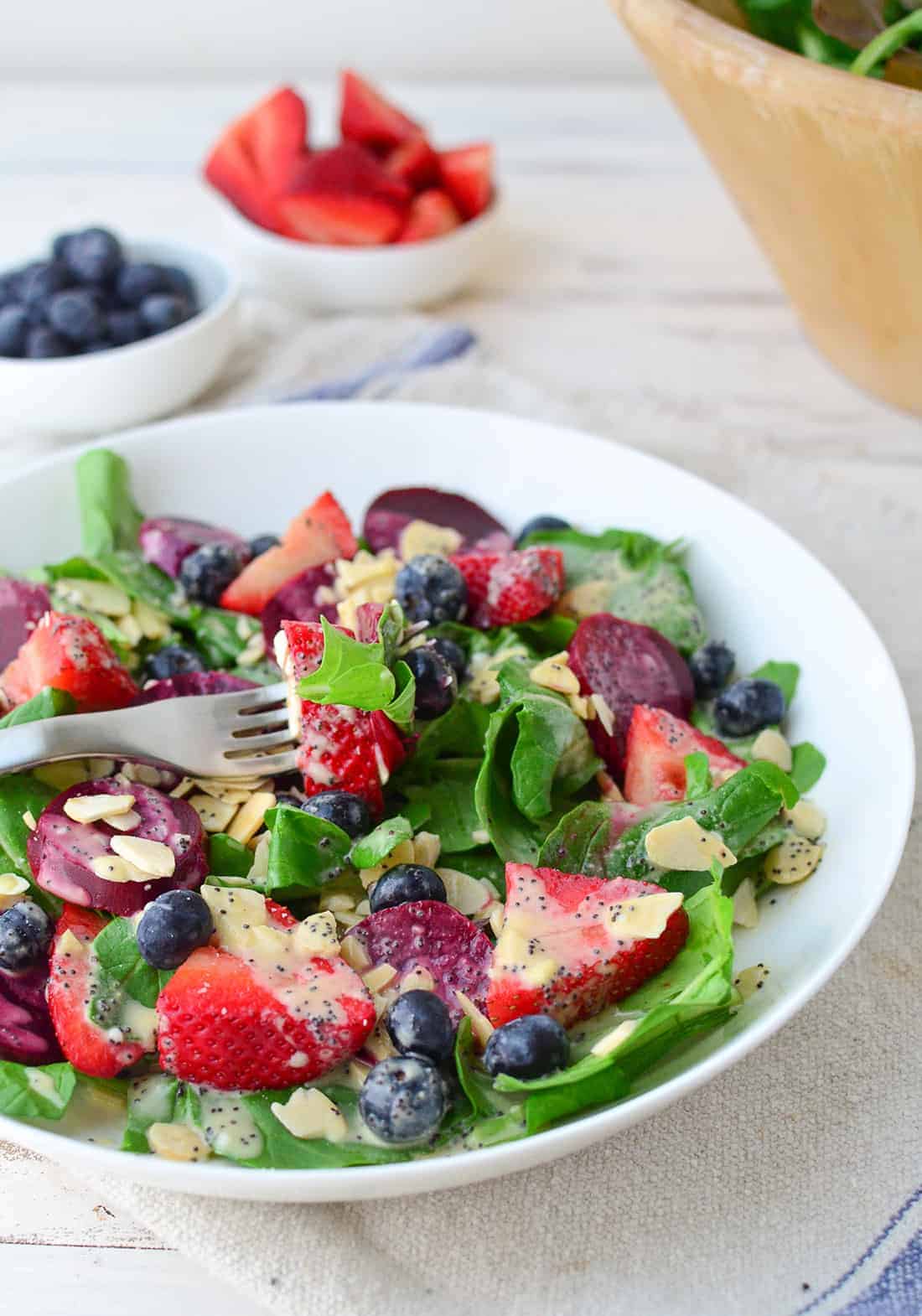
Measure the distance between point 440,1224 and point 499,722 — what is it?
0.52 meters

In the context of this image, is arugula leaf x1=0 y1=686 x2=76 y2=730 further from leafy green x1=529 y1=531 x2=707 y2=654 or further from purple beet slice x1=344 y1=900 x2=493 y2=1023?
leafy green x1=529 y1=531 x2=707 y2=654

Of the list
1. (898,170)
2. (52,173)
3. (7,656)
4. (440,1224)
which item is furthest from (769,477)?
(52,173)

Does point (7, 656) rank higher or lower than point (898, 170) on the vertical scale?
lower

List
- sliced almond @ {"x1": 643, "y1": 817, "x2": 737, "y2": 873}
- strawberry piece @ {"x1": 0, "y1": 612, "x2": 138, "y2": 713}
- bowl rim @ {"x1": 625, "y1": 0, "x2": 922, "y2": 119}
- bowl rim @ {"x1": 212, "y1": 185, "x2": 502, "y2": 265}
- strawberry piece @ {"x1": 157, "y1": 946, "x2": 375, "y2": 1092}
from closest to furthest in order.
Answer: strawberry piece @ {"x1": 157, "y1": 946, "x2": 375, "y2": 1092}, sliced almond @ {"x1": 643, "y1": 817, "x2": 737, "y2": 873}, strawberry piece @ {"x1": 0, "y1": 612, "x2": 138, "y2": 713}, bowl rim @ {"x1": 625, "y1": 0, "x2": 922, "y2": 119}, bowl rim @ {"x1": 212, "y1": 185, "x2": 502, "y2": 265}

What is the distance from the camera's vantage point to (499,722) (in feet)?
4.99

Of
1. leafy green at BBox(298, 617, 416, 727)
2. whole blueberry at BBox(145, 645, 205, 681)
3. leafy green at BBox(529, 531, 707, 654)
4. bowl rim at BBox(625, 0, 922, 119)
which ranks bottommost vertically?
whole blueberry at BBox(145, 645, 205, 681)

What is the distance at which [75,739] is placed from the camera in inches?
59.8

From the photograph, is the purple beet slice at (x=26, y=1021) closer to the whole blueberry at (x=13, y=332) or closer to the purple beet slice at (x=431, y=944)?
the purple beet slice at (x=431, y=944)

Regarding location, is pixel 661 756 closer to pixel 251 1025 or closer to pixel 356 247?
pixel 251 1025

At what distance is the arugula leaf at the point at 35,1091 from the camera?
1232 mm

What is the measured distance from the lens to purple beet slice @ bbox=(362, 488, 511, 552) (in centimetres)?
196

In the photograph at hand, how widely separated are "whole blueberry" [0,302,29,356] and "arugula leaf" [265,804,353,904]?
1418mm

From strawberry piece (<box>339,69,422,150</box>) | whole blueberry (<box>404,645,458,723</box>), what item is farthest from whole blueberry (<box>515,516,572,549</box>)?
strawberry piece (<box>339,69,422,150</box>)

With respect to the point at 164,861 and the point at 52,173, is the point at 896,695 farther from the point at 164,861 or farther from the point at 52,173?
the point at 52,173
